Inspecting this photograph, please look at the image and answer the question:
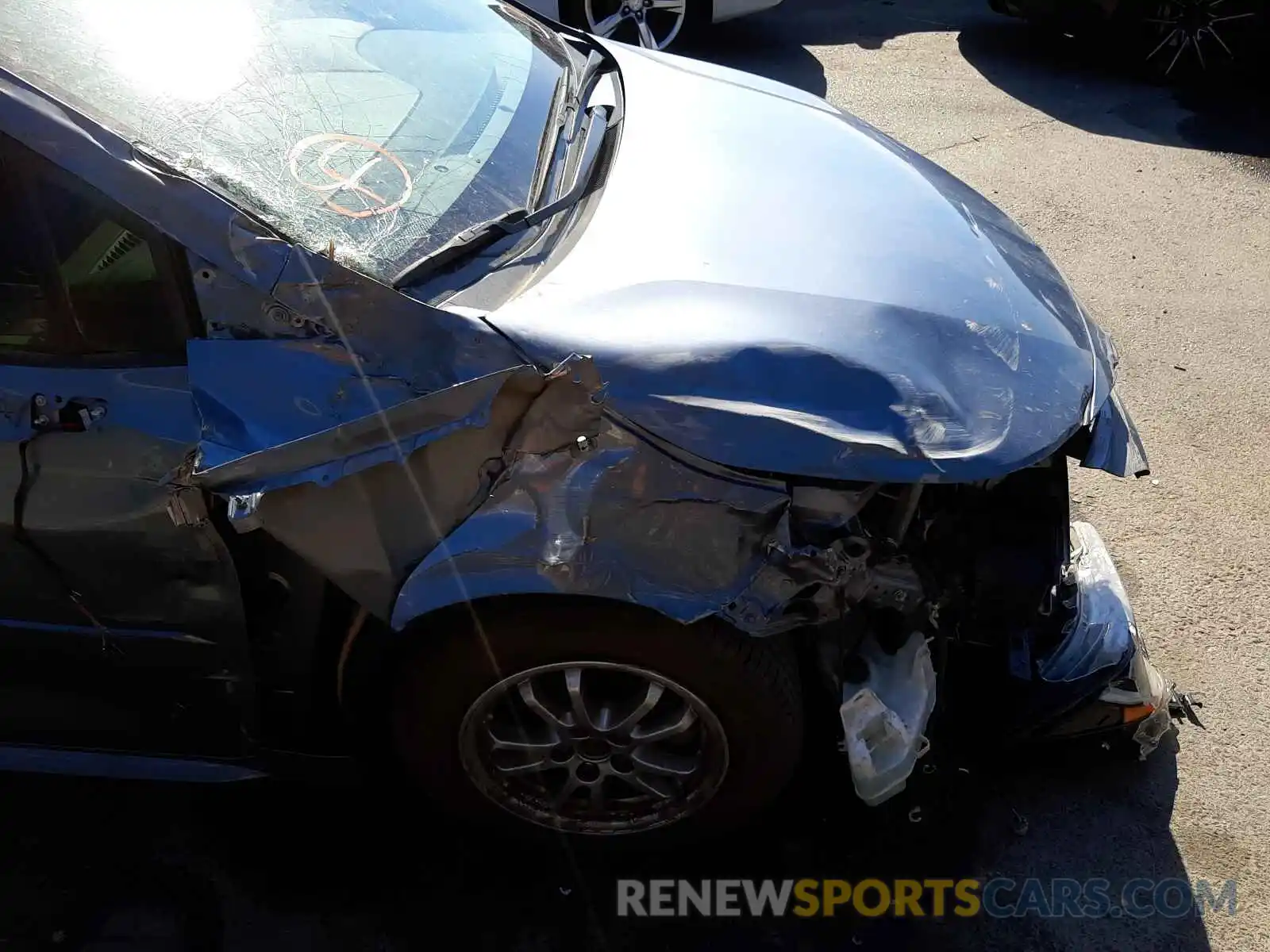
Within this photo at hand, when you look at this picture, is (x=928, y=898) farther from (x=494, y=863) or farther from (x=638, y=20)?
(x=638, y=20)

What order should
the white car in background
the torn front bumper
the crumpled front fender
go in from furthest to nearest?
the white car in background, the torn front bumper, the crumpled front fender

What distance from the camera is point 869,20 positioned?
8.16 m

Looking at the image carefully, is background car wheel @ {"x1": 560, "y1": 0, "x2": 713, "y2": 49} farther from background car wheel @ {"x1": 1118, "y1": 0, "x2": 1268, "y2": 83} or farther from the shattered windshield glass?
the shattered windshield glass

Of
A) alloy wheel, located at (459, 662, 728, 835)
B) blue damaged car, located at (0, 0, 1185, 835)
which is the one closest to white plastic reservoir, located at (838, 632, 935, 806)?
blue damaged car, located at (0, 0, 1185, 835)

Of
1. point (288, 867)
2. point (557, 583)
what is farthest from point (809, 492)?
point (288, 867)

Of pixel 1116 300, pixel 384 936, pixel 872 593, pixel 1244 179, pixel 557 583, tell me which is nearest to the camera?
pixel 557 583

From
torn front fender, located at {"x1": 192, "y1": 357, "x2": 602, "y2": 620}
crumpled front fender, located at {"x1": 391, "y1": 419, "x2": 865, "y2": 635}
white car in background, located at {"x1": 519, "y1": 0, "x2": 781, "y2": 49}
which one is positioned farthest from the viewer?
white car in background, located at {"x1": 519, "y1": 0, "x2": 781, "y2": 49}

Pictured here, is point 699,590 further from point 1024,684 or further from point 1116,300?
point 1116,300

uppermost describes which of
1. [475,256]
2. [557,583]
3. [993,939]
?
[475,256]

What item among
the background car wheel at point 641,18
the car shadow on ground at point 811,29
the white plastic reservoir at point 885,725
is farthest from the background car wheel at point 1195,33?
the white plastic reservoir at point 885,725

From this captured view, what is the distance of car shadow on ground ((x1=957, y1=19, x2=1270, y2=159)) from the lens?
6.14 metres

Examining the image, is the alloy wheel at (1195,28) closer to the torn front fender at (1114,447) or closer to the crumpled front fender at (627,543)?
the torn front fender at (1114,447)

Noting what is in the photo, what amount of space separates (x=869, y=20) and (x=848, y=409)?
7346mm

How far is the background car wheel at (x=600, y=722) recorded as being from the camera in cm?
195
